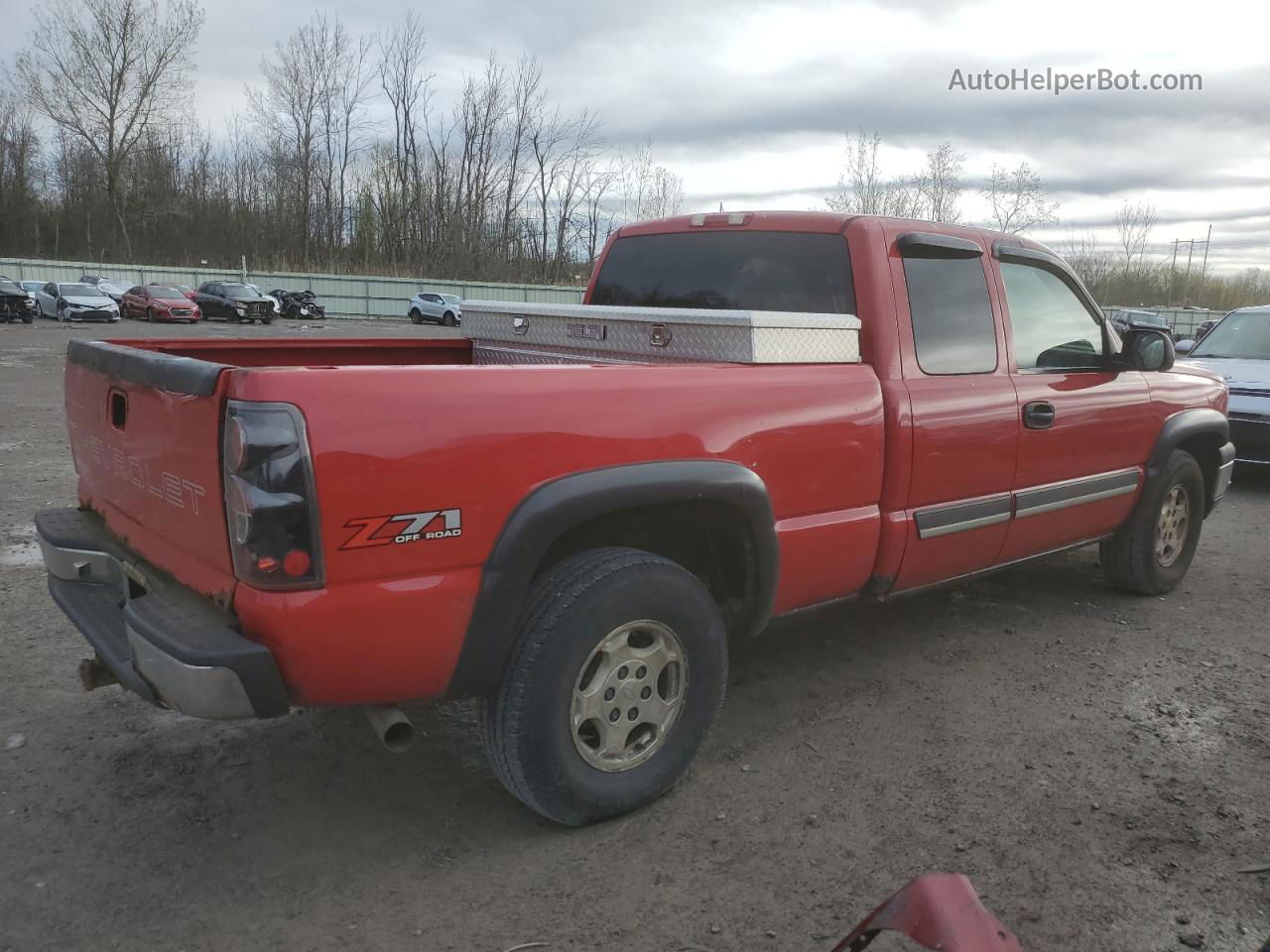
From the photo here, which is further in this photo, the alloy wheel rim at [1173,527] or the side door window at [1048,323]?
the alloy wheel rim at [1173,527]

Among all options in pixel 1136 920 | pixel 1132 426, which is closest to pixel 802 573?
pixel 1136 920

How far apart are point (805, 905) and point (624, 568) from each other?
3.39 feet

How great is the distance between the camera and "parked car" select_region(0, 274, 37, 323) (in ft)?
98.3

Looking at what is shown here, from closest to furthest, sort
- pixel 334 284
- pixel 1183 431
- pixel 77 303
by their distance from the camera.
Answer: pixel 1183 431
pixel 77 303
pixel 334 284

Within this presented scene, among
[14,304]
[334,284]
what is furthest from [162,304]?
[334,284]

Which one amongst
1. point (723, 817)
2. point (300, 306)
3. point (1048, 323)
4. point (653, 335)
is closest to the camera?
point (723, 817)

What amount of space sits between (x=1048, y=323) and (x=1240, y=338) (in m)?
6.92

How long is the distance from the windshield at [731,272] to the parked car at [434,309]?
3493cm

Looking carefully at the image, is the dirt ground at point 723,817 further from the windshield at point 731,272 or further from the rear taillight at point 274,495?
the windshield at point 731,272

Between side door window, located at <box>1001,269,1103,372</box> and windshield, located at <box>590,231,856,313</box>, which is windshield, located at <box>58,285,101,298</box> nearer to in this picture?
windshield, located at <box>590,231,856,313</box>

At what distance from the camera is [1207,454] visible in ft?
18.3

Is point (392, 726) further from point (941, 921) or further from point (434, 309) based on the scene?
point (434, 309)

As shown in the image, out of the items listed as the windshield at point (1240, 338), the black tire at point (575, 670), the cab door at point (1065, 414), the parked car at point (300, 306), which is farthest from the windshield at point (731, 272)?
the parked car at point (300, 306)

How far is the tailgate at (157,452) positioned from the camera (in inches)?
97.0
